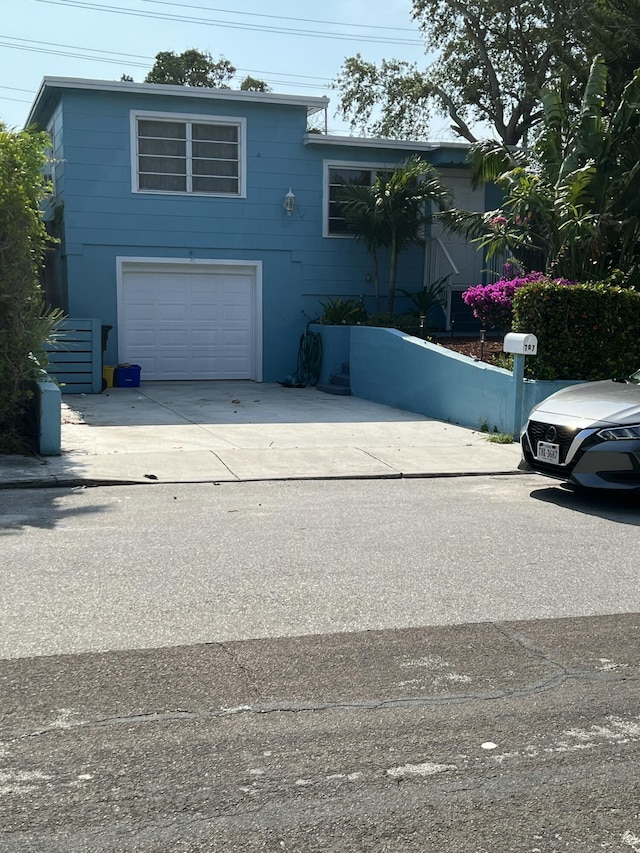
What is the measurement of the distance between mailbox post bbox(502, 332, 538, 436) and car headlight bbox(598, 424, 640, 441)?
3476 millimetres

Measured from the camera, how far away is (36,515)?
25.9ft

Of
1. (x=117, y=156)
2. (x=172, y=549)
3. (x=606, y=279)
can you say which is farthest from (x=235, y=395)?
(x=172, y=549)

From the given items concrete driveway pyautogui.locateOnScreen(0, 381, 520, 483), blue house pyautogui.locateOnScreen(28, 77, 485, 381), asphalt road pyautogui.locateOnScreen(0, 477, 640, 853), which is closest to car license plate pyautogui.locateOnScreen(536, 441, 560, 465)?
asphalt road pyautogui.locateOnScreen(0, 477, 640, 853)

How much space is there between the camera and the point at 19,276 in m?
10.2

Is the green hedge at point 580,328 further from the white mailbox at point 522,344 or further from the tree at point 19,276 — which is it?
the tree at point 19,276

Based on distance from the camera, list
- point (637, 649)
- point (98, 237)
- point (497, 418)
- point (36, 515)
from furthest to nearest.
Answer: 1. point (98, 237)
2. point (497, 418)
3. point (36, 515)
4. point (637, 649)

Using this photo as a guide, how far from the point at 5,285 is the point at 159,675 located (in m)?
6.91

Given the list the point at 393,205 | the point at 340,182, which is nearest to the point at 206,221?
the point at 340,182

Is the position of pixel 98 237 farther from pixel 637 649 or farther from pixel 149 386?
pixel 637 649

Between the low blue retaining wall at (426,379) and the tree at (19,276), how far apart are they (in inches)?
236

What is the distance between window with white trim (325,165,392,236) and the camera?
19.9 meters

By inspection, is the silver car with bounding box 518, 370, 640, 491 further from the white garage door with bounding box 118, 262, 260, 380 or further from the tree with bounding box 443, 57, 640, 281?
the white garage door with bounding box 118, 262, 260, 380

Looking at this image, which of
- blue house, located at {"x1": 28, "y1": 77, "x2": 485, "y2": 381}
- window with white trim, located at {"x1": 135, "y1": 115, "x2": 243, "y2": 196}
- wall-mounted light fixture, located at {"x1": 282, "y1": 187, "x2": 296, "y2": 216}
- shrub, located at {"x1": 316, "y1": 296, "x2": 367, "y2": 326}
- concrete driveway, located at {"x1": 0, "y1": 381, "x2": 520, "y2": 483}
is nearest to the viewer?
concrete driveway, located at {"x1": 0, "y1": 381, "x2": 520, "y2": 483}

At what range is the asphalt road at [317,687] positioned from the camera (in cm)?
320
